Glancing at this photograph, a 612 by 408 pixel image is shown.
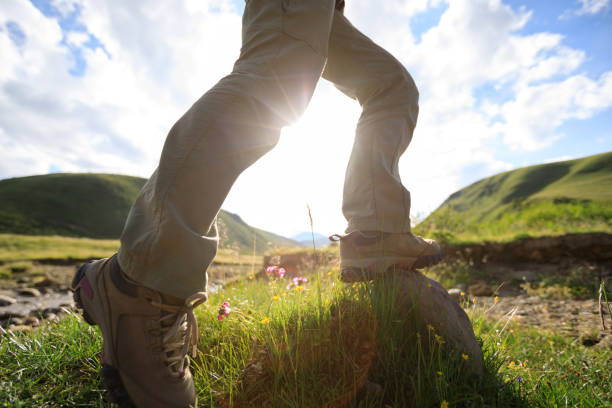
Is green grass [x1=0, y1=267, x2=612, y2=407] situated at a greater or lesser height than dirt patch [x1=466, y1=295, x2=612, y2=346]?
greater

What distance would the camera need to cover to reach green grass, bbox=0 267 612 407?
116 cm

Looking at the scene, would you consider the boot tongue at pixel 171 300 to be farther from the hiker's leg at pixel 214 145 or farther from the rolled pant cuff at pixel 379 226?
the rolled pant cuff at pixel 379 226

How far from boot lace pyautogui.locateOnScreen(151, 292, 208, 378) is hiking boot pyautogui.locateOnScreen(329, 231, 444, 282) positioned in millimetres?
907

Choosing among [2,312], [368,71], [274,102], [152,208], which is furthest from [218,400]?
[2,312]

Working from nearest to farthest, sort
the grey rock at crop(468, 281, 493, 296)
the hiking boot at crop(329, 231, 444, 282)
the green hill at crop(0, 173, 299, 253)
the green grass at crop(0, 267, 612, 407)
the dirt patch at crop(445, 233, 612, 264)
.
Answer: the green grass at crop(0, 267, 612, 407), the hiking boot at crop(329, 231, 444, 282), the grey rock at crop(468, 281, 493, 296), the dirt patch at crop(445, 233, 612, 264), the green hill at crop(0, 173, 299, 253)

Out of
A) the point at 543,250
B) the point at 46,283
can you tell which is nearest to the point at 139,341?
the point at 543,250

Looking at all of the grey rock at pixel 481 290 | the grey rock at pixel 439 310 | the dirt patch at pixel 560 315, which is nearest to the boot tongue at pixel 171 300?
the grey rock at pixel 439 310

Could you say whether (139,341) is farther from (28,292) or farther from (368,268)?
(28,292)

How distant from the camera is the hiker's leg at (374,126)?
1.70 m

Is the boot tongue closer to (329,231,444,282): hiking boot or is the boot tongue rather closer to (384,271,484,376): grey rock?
(329,231,444,282): hiking boot

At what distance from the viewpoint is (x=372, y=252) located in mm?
1686

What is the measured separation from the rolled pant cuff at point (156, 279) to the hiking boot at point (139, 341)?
0.11 feet

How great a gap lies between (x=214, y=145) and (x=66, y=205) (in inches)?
2965

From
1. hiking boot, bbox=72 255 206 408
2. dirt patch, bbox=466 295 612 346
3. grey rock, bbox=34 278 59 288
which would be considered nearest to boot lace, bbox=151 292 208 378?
hiking boot, bbox=72 255 206 408
